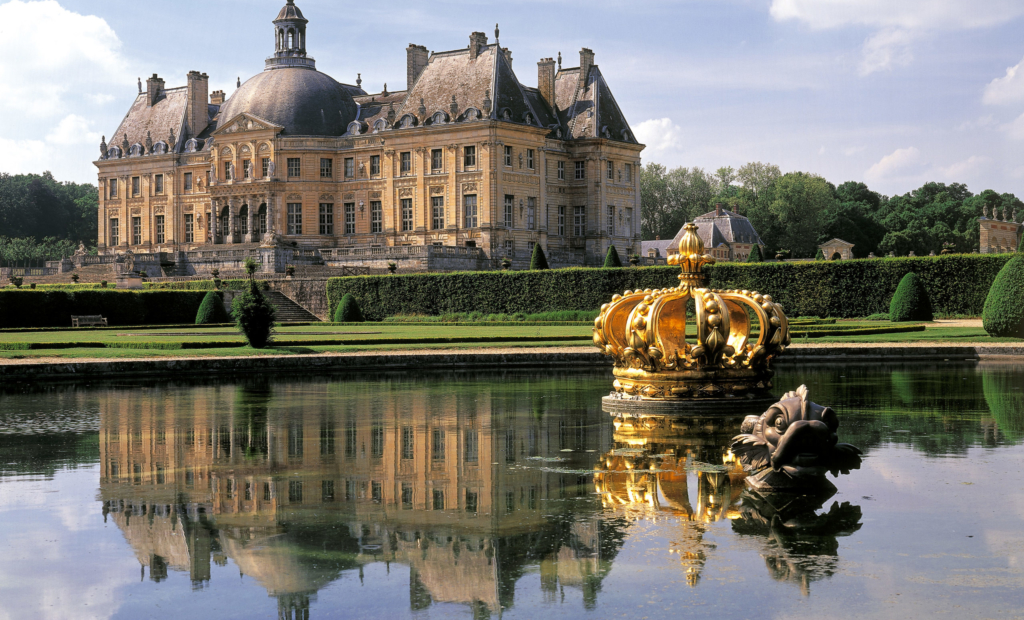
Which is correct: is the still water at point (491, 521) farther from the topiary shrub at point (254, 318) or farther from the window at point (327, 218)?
the window at point (327, 218)

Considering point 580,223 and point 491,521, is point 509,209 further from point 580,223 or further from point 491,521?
point 491,521

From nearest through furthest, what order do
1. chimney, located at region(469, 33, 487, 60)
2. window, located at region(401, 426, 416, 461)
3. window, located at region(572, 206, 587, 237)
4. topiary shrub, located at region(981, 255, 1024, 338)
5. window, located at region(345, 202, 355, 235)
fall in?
window, located at region(401, 426, 416, 461) < topiary shrub, located at region(981, 255, 1024, 338) < chimney, located at region(469, 33, 487, 60) < window, located at region(572, 206, 587, 237) < window, located at region(345, 202, 355, 235)

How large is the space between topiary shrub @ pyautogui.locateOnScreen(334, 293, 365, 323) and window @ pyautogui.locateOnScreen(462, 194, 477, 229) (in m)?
17.5

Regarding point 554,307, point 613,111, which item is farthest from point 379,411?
point 613,111

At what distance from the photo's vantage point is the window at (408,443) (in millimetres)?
11068

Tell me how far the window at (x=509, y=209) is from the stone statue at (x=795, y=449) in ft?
176

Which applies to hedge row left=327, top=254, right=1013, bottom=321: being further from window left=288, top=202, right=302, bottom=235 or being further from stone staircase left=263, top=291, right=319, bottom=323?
window left=288, top=202, right=302, bottom=235

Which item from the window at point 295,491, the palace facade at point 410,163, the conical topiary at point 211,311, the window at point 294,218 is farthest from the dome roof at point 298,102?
the window at point 295,491

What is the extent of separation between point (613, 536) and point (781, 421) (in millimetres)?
2439

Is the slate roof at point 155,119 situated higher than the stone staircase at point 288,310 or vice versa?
the slate roof at point 155,119

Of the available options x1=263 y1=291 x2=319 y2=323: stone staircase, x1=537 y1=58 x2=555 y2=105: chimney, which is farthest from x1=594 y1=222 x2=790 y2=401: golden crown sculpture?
x1=537 y1=58 x2=555 y2=105: chimney

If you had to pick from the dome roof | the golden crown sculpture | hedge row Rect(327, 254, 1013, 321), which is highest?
the dome roof

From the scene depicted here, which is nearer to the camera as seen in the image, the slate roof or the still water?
the still water

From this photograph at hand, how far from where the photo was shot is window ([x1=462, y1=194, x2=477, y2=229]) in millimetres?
62812
